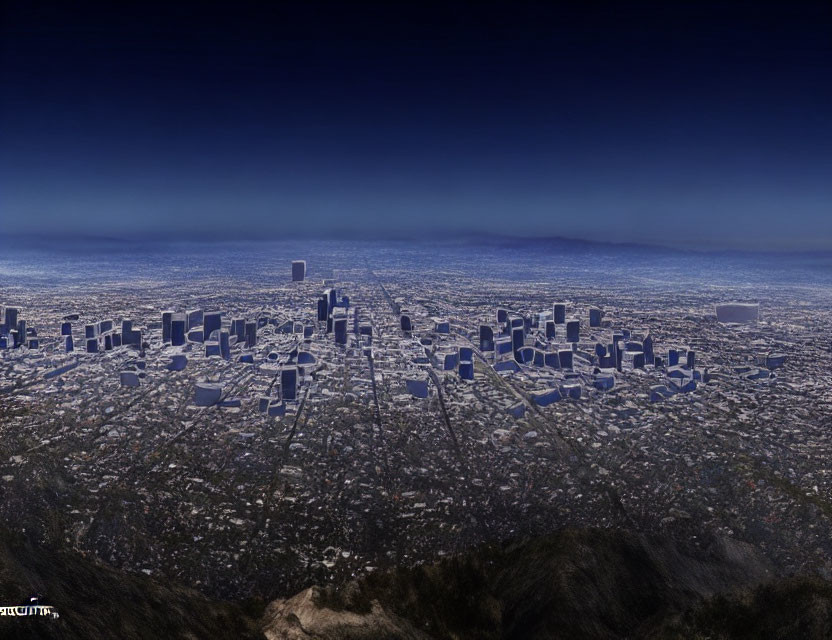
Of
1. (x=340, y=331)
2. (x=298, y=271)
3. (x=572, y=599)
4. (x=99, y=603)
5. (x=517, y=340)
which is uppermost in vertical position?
(x=298, y=271)

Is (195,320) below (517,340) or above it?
below

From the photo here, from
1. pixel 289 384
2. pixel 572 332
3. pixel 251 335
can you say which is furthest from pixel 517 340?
pixel 251 335

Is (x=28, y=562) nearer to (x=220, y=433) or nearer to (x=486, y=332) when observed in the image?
(x=220, y=433)

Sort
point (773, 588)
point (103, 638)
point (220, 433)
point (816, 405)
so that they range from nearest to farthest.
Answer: point (103, 638), point (773, 588), point (220, 433), point (816, 405)

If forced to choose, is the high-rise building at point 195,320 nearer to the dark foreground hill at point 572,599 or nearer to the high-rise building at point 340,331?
the high-rise building at point 340,331

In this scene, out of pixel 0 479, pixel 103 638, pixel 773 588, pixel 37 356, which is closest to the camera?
pixel 103 638

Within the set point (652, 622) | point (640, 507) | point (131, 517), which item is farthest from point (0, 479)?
point (640, 507)

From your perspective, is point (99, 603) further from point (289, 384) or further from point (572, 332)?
point (572, 332)

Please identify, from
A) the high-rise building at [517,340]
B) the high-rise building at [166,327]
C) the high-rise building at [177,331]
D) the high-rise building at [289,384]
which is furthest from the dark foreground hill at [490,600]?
the high-rise building at [166,327]
